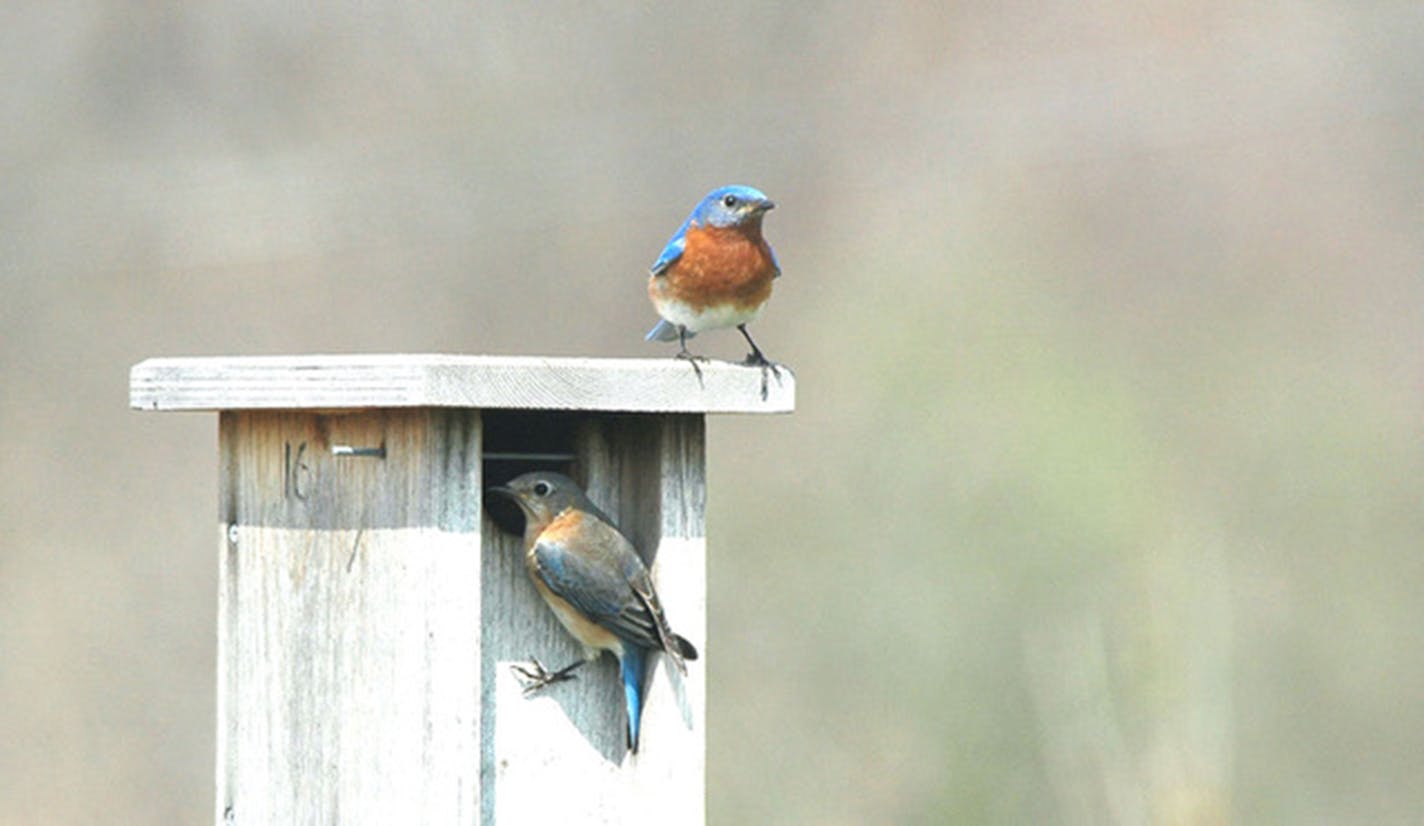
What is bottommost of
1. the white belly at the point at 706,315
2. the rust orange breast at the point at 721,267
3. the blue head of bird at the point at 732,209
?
the white belly at the point at 706,315

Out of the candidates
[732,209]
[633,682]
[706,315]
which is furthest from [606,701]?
[732,209]

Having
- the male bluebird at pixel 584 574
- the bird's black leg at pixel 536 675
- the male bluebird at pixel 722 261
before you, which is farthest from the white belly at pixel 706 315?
the bird's black leg at pixel 536 675

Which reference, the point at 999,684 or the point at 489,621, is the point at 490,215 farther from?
the point at 489,621

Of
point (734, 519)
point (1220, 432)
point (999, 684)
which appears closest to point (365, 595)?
point (999, 684)

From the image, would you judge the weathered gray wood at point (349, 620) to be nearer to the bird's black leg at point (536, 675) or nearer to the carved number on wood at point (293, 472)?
the carved number on wood at point (293, 472)

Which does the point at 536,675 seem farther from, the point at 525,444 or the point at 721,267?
the point at 721,267

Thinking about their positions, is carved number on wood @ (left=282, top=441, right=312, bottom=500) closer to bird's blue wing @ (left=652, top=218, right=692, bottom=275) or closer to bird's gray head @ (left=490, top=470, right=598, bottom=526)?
bird's gray head @ (left=490, top=470, right=598, bottom=526)

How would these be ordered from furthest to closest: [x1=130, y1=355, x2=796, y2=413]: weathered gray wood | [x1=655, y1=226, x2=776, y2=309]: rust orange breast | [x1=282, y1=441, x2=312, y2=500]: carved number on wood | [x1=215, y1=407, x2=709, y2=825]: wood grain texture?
[x1=655, y1=226, x2=776, y2=309]: rust orange breast, [x1=282, y1=441, x2=312, y2=500]: carved number on wood, [x1=215, y1=407, x2=709, y2=825]: wood grain texture, [x1=130, y1=355, x2=796, y2=413]: weathered gray wood

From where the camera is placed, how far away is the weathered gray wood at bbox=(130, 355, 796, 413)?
3.08 m

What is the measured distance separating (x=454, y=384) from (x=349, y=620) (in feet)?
1.37

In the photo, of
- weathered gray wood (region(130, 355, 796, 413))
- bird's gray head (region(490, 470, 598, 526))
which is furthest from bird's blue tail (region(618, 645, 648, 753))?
weathered gray wood (region(130, 355, 796, 413))

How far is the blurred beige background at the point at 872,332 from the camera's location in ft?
17.7

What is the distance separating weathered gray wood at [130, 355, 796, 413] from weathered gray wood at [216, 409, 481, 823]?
12cm

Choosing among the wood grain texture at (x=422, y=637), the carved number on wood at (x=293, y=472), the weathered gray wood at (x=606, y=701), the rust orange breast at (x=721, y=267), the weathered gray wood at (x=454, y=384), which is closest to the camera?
the weathered gray wood at (x=454, y=384)
